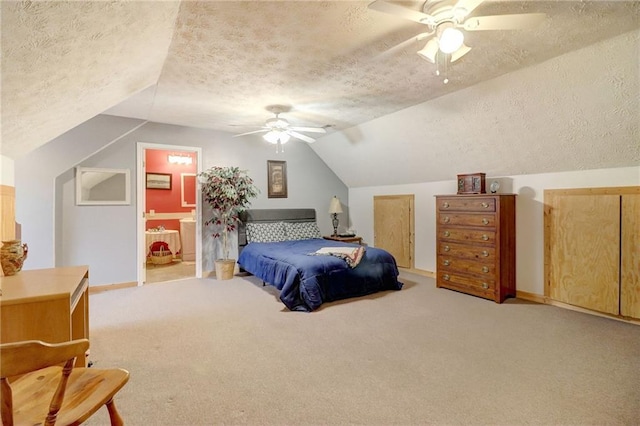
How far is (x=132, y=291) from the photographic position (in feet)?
15.0

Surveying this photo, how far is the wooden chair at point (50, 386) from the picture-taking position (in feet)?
3.43

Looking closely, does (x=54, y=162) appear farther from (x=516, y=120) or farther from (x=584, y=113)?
(x=584, y=113)

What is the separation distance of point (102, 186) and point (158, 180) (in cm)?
241

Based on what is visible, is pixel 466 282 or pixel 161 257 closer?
pixel 466 282

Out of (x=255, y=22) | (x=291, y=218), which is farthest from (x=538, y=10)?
(x=291, y=218)

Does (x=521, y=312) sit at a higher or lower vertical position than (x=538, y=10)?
lower

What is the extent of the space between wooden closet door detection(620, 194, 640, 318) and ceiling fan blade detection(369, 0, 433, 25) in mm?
2937

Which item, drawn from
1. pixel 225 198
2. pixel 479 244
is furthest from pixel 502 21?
pixel 225 198

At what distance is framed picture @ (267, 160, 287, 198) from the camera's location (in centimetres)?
601

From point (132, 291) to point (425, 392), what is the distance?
4.12 meters

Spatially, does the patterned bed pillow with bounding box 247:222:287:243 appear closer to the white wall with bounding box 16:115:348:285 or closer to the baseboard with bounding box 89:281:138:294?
the white wall with bounding box 16:115:348:285

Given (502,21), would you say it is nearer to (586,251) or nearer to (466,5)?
(466,5)

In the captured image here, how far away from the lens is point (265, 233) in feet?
18.3

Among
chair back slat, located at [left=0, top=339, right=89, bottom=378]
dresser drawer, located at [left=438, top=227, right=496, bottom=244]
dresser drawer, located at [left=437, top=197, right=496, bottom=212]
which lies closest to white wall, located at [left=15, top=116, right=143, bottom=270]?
chair back slat, located at [left=0, top=339, right=89, bottom=378]
